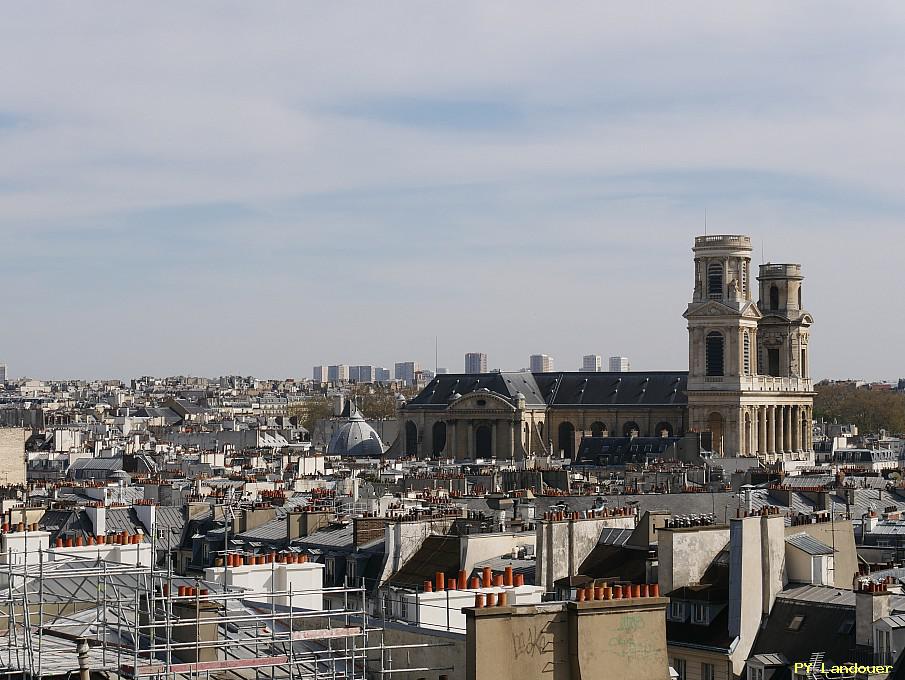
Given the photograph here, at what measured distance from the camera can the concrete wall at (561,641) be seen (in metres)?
13.7

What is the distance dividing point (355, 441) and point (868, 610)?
94591mm

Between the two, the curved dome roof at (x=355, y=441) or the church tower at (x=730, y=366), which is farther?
the curved dome roof at (x=355, y=441)

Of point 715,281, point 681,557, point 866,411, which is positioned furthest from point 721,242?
point 681,557

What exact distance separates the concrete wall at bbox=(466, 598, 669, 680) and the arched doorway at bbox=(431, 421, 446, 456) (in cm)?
10636

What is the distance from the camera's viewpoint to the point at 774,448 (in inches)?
4606

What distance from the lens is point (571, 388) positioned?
124 m

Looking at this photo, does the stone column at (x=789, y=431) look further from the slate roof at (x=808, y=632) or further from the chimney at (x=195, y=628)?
the chimney at (x=195, y=628)

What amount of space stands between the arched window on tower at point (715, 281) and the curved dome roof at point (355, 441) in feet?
67.5

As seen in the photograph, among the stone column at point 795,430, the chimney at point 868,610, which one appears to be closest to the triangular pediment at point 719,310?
the stone column at point 795,430

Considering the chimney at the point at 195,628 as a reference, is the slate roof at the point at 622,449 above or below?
above

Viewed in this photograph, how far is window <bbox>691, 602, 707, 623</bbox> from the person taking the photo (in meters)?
24.6

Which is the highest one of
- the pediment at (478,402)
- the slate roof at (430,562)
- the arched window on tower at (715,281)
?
the arched window on tower at (715,281)

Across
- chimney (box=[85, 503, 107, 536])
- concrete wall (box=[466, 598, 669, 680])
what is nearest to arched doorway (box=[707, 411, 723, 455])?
chimney (box=[85, 503, 107, 536])

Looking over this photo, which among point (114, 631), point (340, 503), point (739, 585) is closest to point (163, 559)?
point (340, 503)
